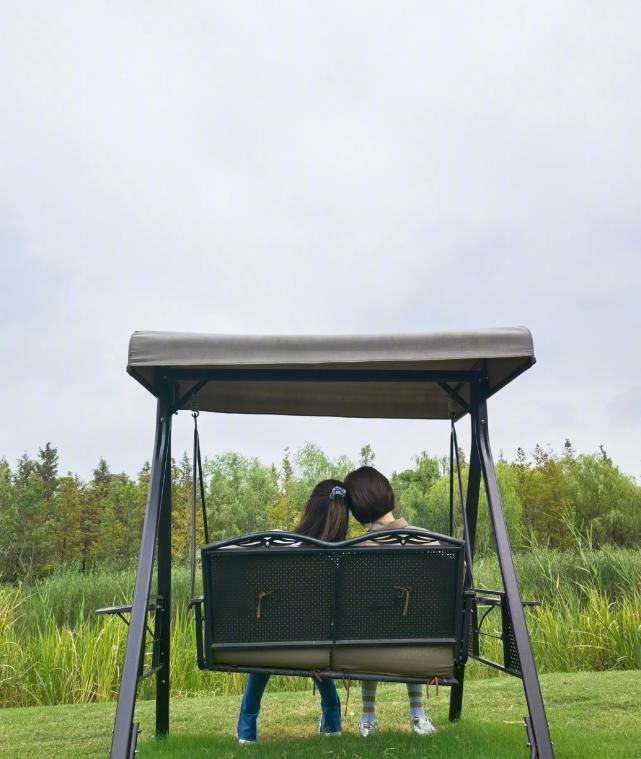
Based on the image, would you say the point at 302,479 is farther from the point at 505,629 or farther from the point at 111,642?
the point at 505,629

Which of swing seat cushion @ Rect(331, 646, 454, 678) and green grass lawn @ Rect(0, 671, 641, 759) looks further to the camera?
green grass lawn @ Rect(0, 671, 641, 759)

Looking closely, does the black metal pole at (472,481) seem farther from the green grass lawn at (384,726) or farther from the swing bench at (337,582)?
the green grass lawn at (384,726)

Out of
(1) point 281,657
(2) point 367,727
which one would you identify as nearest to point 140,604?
(1) point 281,657

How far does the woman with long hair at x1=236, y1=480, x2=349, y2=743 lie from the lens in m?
3.50

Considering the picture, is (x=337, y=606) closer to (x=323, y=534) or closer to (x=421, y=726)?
(x=323, y=534)

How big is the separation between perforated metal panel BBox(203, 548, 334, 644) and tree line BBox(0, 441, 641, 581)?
14.9 meters

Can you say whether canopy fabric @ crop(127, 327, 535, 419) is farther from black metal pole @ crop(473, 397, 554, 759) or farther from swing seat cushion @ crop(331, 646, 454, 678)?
swing seat cushion @ crop(331, 646, 454, 678)

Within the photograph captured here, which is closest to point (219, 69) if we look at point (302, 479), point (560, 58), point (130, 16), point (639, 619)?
point (130, 16)

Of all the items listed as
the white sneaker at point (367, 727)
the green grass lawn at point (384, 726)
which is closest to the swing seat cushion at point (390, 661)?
the green grass lawn at point (384, 726)

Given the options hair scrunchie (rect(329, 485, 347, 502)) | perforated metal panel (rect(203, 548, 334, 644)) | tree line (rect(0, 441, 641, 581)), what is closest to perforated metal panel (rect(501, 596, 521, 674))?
perforated metal panel (rect(203, 548, 334, 644))

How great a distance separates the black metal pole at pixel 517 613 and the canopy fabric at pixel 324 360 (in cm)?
37

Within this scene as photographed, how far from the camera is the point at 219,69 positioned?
34.3ft

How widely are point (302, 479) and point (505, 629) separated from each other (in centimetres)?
1692

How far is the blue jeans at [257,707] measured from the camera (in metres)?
3.60
